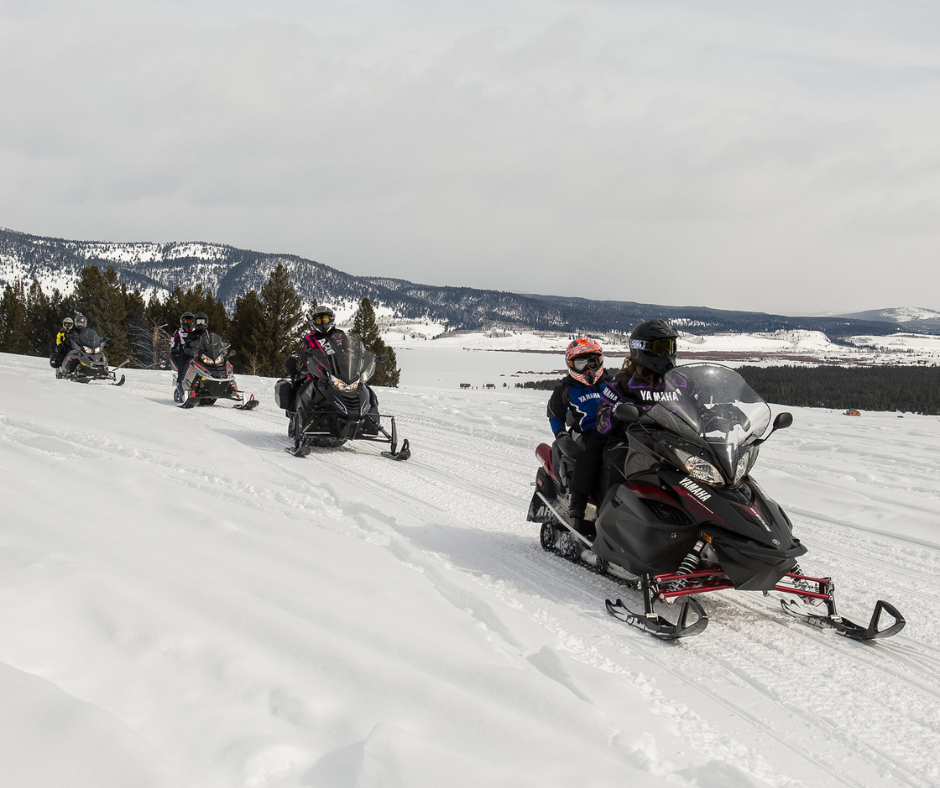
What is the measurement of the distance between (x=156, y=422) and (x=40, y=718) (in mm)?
8634

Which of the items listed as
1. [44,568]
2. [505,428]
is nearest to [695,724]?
[44,568]

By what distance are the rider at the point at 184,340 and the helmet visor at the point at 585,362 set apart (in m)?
9.99

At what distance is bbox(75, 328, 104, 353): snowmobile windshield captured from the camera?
15.8m

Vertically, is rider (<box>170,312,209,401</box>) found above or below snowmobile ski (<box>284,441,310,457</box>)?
above

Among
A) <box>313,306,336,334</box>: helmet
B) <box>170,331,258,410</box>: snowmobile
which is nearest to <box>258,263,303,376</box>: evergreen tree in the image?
<box>170,331,258,410</box>: snowmobile

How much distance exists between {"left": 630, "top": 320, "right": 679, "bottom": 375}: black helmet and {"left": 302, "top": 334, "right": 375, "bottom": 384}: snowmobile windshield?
5053 mm

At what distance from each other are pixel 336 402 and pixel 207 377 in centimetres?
521

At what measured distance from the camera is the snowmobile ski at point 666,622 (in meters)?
3.69

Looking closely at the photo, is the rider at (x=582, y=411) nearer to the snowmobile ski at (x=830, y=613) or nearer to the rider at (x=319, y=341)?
the snowmobile ski at (x=830, y=613)

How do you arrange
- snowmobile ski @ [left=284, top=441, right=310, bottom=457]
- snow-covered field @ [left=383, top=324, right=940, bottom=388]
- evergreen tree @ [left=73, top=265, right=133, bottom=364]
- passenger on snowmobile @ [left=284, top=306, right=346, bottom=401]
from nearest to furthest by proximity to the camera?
snowmobile ski @ [left=284, top=441, right=310, bottom=457]
passenger on snowmobile @ [left=284, top=306, right=346, bottom=401]
evergreen tree @ [left=73, top=265, right=133, bottom=364]
snow-covered field @ [left=383, top=324, right=940, bottom=388]

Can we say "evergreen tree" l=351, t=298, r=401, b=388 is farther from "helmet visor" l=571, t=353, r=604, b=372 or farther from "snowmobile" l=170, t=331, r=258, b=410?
"helmet visor" l=571, t=353, r=604, b=372

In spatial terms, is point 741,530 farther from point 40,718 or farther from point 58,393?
point 58,393

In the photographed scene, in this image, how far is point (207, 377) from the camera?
13.0m

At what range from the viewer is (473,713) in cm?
249
